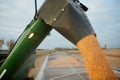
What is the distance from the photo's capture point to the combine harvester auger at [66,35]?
2570 millimetres

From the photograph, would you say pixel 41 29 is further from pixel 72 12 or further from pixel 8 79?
pixel 8 79

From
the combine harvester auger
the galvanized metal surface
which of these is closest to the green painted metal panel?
the combine harvester auger

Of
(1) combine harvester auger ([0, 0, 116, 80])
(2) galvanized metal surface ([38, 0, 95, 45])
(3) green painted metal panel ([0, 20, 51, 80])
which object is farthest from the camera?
(3) green painted metal panel ([0, 20, 51, 80])

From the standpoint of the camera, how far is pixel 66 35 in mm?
2922

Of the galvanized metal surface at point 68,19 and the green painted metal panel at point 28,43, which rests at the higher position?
the galvanized metal surface at point 68,19

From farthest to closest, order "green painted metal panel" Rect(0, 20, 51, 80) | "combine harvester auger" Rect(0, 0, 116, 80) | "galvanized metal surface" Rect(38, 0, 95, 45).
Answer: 1. "green painted metal panel" Rect(0, 20, 51, 80)
2. "galvanized metal surface" Rect(38, 0, 95, 45)
3. "combine harvester auger" Rect(0, 0, 116, 80)

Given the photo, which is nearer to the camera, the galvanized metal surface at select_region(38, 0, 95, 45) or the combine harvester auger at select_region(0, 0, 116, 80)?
the combine harvester auger at select_region(0, 0, 116, 80)

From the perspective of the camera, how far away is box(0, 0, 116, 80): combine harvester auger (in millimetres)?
2570

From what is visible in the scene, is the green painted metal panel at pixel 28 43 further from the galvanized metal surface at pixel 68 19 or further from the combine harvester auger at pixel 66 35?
the galvanized metal surface at pixel 68 19

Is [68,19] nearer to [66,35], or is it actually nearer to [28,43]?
[66,35]

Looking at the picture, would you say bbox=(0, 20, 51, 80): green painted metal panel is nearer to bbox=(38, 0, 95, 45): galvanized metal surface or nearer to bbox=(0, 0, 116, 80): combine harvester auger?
bbox=(0, 0, 116, 80): combine harvester auger

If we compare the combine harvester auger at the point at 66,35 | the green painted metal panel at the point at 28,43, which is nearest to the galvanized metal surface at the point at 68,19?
the combine harvester auger at the point at 66,35

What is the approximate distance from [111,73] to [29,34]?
134 cm

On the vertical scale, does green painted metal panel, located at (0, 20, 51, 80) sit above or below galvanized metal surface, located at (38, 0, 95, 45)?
below
